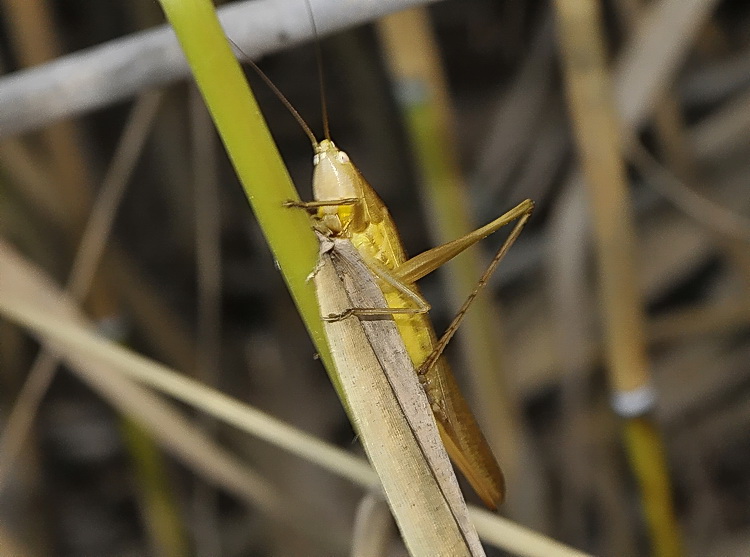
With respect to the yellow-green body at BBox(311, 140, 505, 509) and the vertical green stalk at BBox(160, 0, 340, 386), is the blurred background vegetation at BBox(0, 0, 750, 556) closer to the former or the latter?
the yellow-green body at BBox(311, 140, 505, 509)

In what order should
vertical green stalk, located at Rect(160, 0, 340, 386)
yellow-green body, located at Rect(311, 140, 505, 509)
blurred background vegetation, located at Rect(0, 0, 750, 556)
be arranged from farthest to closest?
blurred background vegetation, located at Rect(0, 0, 750, 556) → yellow-green body, located at Rect(311, 140, 505, 509) → vertical green stalk, located at Rect(160, 0, 340, 386)

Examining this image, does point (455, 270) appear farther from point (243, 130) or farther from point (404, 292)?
point (243, 130)

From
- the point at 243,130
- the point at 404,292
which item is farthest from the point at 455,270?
the point at 243,130

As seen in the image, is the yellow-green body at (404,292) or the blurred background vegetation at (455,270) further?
the blurred background vegetation at (455,270)

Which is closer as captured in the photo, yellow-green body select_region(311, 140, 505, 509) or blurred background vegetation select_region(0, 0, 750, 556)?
yellow-green body select_region(311, 140, 505, 509)

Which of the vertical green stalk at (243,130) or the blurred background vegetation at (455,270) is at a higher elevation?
the blurred background vegetation at (455,270)

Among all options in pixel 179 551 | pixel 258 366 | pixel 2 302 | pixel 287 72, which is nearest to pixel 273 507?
pixel 179 551

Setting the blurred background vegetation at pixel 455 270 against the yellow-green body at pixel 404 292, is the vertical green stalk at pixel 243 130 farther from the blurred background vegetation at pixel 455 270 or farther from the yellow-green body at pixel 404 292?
the blurred background vegetation at pixel 455 270

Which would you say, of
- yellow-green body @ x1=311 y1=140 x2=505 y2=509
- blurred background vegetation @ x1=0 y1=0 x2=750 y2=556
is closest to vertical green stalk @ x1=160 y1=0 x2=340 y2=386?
yellow-green body @ x1=311 y1=140 x2=505 y2=509

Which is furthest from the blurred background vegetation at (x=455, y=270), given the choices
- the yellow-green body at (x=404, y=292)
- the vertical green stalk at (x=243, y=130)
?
the vertical green stalk at (x=243, y=130)
